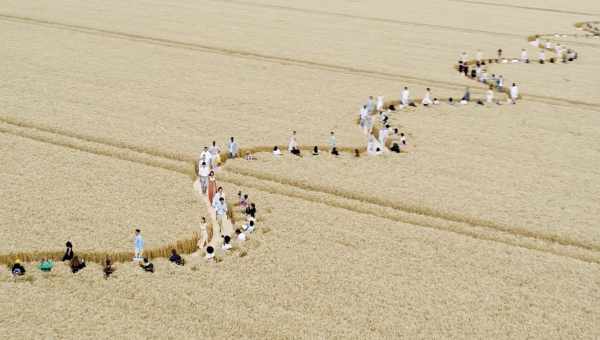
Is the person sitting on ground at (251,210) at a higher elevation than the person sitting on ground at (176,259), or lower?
higher

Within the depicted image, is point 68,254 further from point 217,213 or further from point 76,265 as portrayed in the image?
point 217,213

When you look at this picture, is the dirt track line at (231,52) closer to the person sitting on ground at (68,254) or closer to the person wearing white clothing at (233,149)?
the person wearing white clothing at (233,149)

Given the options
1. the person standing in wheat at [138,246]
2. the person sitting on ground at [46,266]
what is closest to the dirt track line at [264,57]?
the person standing in wheat at [138,246]

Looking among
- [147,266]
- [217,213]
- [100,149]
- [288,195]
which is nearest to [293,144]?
[288,195]

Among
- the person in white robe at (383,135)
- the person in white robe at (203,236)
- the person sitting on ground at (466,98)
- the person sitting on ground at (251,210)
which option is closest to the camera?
the person in white robe at (203,236)

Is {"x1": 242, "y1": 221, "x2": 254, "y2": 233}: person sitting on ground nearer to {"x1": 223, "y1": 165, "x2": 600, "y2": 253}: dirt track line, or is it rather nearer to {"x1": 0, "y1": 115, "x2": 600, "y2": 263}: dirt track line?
{"x1": 0, "y1": 115, "x2": 600, "y2": 263}: dirt track line

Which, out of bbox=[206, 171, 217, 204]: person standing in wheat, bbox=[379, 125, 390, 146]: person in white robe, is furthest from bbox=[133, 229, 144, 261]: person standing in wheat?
bbox=[379, 125, 390, 146]: person in white robe

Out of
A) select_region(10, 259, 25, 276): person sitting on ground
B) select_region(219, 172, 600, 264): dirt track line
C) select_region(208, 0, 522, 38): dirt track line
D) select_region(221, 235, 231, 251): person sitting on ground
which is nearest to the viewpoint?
select_region(10, 259, 25, 276): person sitting on ground
